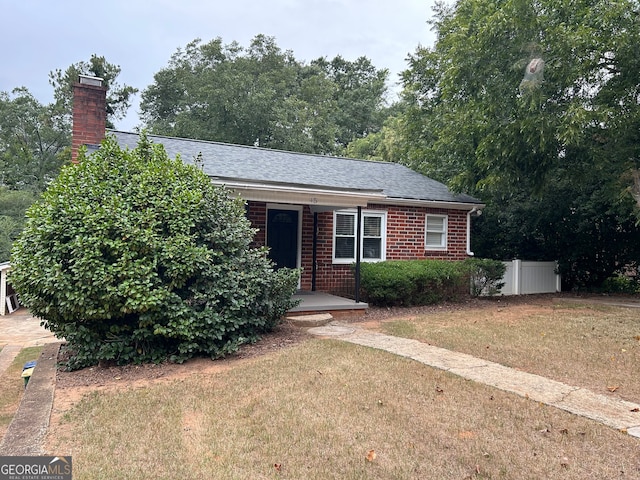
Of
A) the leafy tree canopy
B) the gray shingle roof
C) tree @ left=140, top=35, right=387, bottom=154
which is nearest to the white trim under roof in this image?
the gray shingle roof

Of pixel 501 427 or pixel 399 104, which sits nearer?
pixel 501 427

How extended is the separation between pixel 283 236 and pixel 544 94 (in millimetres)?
6602

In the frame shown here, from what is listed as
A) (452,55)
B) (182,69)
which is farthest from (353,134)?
(452,55)

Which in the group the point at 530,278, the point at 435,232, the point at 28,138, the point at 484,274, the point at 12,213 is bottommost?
the point at 530,278

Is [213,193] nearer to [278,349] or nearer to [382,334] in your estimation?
[278,349]

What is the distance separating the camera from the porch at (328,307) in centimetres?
880

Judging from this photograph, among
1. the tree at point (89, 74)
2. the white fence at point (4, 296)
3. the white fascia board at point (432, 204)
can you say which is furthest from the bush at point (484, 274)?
the tree at point (89, 74)

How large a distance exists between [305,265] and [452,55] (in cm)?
639

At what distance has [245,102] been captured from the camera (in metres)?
26.2

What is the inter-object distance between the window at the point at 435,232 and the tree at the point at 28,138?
26.1 m

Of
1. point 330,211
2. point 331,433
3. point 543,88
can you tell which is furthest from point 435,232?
point 331,433

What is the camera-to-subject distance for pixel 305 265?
1120 centimetres

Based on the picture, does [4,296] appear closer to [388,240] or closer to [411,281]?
[388,240]

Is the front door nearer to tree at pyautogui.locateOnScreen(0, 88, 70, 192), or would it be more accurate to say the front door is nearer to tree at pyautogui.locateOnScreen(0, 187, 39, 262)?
tree at pyautogui.locateOnScreen(0, 187, 39, 262)
